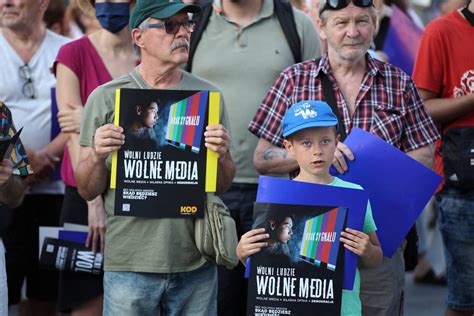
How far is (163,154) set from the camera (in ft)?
18.5

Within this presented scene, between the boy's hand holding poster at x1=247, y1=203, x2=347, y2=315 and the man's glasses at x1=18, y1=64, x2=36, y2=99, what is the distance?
2.93m

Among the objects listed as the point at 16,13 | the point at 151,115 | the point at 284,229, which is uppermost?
the point at 16,13

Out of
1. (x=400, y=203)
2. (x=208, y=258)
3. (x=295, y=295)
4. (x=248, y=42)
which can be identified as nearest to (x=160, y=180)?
(x=208, y=258)

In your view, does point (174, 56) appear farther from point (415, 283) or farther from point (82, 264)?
point (415, 283)

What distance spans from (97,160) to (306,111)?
998 mm

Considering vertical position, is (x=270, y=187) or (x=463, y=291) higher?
(x=270, y=187)

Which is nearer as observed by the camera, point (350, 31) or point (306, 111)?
point (306, 111)

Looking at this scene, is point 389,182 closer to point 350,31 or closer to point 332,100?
point 332,100

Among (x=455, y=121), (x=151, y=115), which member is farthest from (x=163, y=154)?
(x=455, y=121)

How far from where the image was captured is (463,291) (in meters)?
7.05

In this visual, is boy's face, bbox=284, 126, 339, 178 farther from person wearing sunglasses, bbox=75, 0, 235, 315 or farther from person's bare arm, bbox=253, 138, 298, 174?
person's bare arm, bbox=253, 138, 298, 174

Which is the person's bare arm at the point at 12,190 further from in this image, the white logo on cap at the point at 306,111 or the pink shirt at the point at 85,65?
the white logo on cap at the point at 306,111

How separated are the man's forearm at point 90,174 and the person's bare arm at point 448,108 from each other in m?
2.14

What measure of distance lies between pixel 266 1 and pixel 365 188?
67.1 inches
